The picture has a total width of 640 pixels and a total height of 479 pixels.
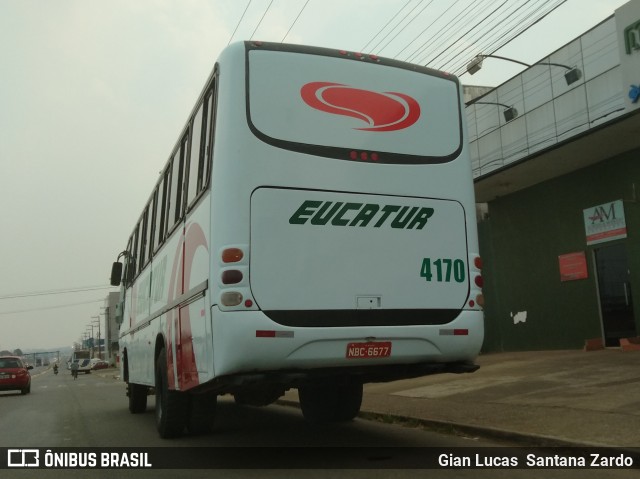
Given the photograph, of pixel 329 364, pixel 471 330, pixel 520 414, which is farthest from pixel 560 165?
pixel 329 364

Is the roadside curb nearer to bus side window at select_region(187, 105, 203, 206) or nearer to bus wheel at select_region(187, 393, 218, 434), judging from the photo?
bus wheel at select_region(187, 393, 218, 434)

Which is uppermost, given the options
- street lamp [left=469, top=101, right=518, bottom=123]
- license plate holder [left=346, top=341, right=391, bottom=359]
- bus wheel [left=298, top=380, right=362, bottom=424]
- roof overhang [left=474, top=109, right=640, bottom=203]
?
street lamp [left=469, top=101, right=518, bottom=123]

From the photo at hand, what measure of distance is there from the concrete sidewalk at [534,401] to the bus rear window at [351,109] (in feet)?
10.1

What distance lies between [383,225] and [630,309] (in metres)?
12.9

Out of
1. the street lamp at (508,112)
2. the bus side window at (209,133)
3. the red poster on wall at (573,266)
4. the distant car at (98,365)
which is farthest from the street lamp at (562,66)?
the distant car at (98,365)

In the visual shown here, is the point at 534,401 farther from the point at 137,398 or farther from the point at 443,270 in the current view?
the point at 137,398

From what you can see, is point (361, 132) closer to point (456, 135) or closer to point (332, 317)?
point (456, 135)

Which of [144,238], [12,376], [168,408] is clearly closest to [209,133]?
[168,408]

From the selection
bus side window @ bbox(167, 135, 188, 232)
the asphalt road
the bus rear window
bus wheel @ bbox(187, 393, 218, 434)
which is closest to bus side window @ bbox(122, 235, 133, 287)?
the asphalt road

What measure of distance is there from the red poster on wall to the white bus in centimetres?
1258

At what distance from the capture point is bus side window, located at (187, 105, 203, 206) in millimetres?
6922

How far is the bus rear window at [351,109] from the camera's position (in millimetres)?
6219

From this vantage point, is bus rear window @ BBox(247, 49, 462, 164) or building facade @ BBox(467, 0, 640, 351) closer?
bus rear window @ BBox(247, 49, 462, 164)

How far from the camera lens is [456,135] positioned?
7.04m
